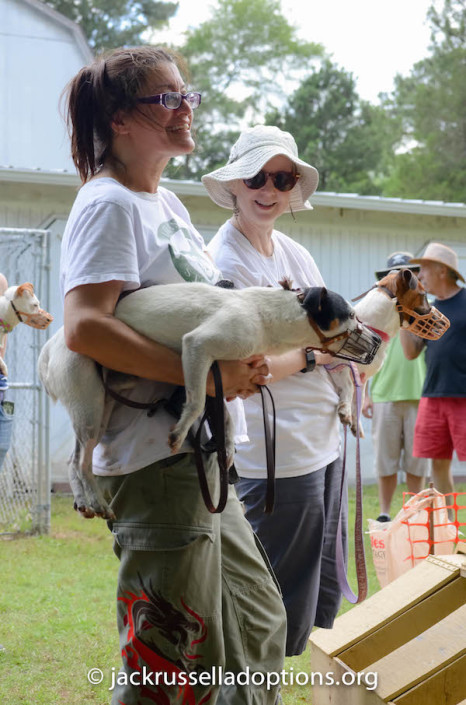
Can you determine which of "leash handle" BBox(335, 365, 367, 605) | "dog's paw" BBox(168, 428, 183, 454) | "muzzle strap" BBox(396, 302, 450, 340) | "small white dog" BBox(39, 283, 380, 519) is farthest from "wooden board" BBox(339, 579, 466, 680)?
"dog's paw" BBox(168, 428, 183, 454)

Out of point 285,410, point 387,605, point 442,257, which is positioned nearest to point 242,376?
point 285,410

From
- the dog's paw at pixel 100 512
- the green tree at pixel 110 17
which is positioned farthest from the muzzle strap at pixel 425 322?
the green tree at pixel 110 17

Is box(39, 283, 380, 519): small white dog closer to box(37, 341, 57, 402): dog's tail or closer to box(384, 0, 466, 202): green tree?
box(37, 341, 57, 402): dog's tail

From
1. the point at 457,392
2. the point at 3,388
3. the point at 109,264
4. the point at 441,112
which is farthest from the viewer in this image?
the point at 441,112

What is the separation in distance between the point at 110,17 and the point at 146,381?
107ft

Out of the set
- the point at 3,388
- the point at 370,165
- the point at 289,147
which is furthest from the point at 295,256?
the point at 370,165

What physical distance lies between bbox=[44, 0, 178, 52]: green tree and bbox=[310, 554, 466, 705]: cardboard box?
30.6 m

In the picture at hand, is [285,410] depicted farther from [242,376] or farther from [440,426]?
[440,426]

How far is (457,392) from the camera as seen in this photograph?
621 centimetres

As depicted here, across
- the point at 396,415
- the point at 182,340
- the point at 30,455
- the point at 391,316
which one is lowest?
the point at 30,455

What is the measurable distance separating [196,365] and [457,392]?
4.57 m

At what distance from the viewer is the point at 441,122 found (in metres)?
31.2

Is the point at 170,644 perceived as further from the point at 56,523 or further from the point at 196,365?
the point at 56,523

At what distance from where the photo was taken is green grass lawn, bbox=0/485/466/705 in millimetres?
3873
